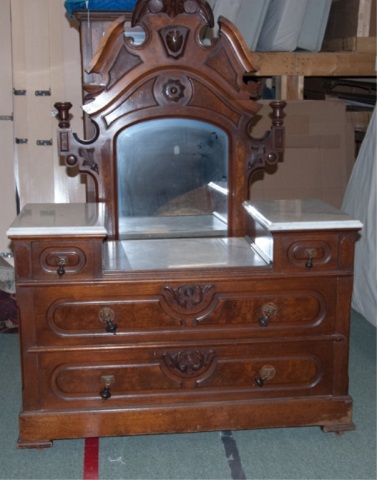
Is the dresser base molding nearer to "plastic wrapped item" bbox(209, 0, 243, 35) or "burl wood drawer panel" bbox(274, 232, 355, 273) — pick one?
"burl wood drawer panel" bbox(274, 232, 355, 273)

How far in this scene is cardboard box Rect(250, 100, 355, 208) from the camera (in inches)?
153

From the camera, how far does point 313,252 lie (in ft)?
7.27

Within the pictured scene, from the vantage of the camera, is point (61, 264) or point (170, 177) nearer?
point (61, 264)

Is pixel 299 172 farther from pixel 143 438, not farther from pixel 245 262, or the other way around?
pixel 143 438

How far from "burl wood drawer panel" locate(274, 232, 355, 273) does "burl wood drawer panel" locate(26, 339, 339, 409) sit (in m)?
0.26

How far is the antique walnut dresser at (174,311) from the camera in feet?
7.08

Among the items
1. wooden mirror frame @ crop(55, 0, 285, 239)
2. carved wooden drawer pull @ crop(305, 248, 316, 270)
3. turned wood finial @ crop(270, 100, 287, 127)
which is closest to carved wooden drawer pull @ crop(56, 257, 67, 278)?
wooden mirror frame @ crop(55, 0, 285, 239)

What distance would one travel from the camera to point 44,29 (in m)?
4.10

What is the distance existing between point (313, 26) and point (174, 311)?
7.28ft

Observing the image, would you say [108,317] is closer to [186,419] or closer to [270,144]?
[186,419]

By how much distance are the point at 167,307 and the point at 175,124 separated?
30.6 inches

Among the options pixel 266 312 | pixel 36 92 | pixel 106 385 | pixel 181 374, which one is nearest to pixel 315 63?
pixel 36 92

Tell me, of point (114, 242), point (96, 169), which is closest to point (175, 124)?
point (96, 169)

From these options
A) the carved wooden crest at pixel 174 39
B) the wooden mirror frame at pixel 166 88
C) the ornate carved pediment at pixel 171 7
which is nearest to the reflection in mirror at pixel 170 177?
the wooden mirror frame at pixel 166 88
